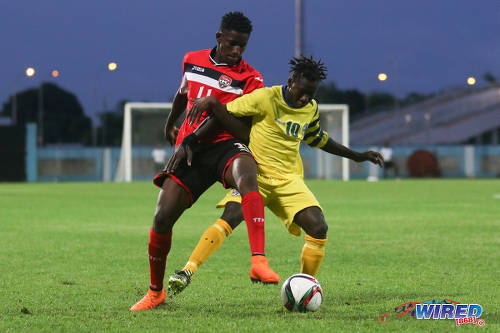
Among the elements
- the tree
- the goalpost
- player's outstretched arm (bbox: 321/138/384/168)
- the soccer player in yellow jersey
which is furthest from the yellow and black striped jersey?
the tree

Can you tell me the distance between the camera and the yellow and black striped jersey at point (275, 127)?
5.93m

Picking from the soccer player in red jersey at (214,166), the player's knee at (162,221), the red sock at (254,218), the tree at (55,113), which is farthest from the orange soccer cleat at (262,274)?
the tree at (55,113)

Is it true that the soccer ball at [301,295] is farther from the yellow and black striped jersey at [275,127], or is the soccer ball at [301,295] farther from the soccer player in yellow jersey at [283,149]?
the yellow and black striped jersey at [275,127]

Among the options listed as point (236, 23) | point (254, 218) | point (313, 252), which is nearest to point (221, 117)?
point (236, 23)

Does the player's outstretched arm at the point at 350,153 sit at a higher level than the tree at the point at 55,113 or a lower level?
lower

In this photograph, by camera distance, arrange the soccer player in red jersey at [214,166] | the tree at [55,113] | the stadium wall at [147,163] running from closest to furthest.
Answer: the soccer player in red jersey at [214,166]
the stadium wall at [147,163]
the tree at [55,113]

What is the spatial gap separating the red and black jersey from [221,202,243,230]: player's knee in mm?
683

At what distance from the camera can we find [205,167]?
19.1 ft

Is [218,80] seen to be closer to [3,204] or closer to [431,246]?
[431,246]

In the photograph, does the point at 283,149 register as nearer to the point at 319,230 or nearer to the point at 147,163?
the point at 319,230

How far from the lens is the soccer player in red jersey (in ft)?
18.0

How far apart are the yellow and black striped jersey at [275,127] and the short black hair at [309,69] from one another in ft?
0.84

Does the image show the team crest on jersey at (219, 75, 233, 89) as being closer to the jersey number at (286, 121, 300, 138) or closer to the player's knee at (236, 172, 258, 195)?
the jersey number at (286, 121, 300, 138)

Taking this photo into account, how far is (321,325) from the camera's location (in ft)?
16.1
